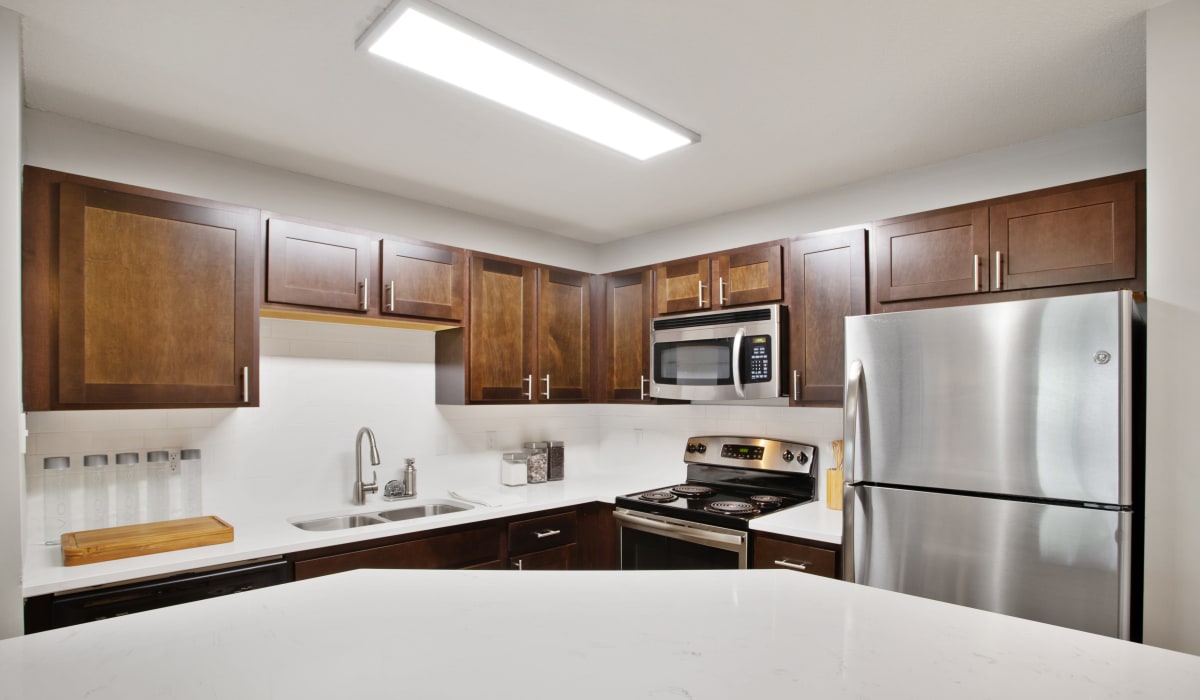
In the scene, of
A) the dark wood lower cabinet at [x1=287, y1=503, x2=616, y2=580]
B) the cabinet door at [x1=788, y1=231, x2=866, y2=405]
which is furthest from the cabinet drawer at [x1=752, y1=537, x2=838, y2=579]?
the dark wood lower cabinet at [x1=287, y1=503, x2=616, y2=580]

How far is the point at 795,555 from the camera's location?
2525mm

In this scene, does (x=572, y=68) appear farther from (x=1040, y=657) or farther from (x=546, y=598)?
(x=1040, y=657)

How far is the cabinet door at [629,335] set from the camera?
11.7 feet

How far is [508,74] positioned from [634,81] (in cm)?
41

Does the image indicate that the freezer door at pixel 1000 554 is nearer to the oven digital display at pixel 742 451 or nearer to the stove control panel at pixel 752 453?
the stove control panel at pixel 752 453

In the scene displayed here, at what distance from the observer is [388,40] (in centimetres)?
173

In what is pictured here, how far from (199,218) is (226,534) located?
119 centimetres

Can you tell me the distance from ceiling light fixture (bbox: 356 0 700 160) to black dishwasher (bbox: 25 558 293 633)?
70.8 inches

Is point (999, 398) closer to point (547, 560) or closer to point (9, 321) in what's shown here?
point (547, 560)

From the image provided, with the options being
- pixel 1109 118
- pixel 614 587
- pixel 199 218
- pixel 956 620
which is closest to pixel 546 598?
pixel 614 587

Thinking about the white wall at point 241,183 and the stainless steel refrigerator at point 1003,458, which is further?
the white wall at point 241,183

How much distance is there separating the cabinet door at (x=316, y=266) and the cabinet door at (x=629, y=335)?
4.87ft

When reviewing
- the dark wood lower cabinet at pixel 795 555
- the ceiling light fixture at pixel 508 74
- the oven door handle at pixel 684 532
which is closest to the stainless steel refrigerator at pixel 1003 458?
the dark wood lower cabinet at pixel 795 555

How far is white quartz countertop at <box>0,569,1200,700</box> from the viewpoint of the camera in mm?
783
